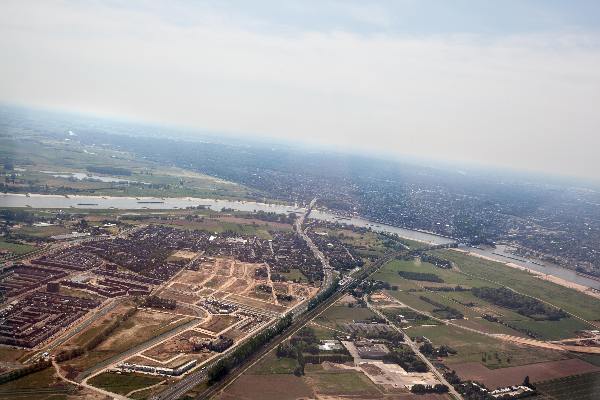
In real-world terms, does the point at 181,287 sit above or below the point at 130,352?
above

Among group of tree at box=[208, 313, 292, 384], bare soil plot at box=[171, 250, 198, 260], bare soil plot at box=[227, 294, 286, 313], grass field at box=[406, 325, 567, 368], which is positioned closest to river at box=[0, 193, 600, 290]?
bare soil plot at box=[171, 250, 198, 260]

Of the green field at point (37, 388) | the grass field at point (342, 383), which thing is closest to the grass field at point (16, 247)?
the green field at point (37, 388)

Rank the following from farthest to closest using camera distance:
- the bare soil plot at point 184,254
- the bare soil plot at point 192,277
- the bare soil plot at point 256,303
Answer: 1. the bare soil plot at point 184,254
2. the bare soil plot at point 192,277
3. the bare soil plot at point 256,303

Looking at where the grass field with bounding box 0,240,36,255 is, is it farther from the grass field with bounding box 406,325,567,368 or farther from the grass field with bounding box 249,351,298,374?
the grass field with bounding box 406,325,567,368

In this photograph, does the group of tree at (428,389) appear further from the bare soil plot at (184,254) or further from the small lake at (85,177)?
the small lake at (85,177)

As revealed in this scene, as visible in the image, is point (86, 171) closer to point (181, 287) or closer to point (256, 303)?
point (181, 287)

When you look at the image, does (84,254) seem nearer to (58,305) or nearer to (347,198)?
(58,305)

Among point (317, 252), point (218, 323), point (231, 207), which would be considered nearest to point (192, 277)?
point (218, 323)
